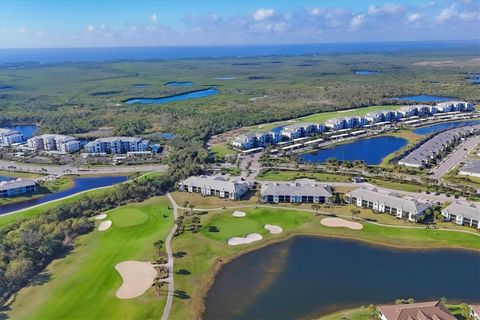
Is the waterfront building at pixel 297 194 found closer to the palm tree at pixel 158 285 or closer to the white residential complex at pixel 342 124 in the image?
the palm tree at pixel 158 285

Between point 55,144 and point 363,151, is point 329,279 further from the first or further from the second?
point 55,144

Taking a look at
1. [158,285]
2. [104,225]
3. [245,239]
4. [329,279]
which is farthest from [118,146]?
[329,279]

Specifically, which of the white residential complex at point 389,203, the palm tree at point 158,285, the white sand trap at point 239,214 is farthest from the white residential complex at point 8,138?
the white residential complex at point 389,203

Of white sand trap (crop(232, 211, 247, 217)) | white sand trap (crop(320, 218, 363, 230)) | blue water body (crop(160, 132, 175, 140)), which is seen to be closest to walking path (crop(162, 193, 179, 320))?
white sand trap (crop(232, 211, 247, 217))

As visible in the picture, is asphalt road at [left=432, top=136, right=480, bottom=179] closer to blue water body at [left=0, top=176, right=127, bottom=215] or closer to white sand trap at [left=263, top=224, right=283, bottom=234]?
white sand trap at [left=263, top=224, right=283, bottom=234]

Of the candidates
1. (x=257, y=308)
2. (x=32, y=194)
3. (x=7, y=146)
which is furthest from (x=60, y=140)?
(x=257, y=308)

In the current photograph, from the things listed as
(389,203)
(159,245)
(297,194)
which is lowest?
(159,245)

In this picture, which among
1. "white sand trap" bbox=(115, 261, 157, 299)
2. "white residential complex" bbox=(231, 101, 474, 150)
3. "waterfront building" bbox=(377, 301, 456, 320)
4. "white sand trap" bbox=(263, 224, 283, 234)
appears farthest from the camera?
"white residential complex" bbox=(231, 101, 474, 150)
